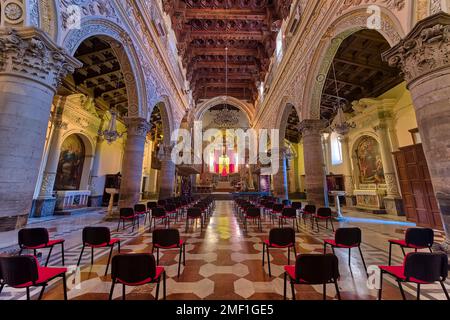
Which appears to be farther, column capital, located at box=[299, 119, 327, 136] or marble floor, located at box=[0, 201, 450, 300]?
column capital, located at box=[299, 119, 327, 136]

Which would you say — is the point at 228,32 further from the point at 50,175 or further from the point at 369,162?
the point at 50,175

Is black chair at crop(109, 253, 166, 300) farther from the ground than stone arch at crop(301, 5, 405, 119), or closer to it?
closer to it

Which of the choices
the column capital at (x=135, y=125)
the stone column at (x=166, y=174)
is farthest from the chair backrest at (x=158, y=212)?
the stone column at (x=166, y=174)

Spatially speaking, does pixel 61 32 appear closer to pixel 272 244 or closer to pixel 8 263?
pixel 8 263

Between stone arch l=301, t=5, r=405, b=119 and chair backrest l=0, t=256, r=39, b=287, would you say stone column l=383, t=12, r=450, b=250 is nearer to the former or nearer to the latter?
stone arch l=301, t=5, r=405, b=119

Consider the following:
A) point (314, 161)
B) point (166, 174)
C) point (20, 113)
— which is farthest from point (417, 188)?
point (166, 174)

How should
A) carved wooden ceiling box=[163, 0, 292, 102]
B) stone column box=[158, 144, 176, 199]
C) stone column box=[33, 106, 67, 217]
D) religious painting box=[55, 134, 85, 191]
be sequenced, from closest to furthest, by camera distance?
stone column box=[33, 106, 67, 217] → religious painting box=[55, 134, 85, 191] → stone column box=[158, 144, 176, 199] → carved wooden ceiling box=[163, 0, 292, 102]

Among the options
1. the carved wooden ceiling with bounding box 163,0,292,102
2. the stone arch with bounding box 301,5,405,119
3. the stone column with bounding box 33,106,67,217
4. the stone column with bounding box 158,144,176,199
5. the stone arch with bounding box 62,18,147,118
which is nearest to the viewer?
the stone arch with bounding box 301,5,405,119

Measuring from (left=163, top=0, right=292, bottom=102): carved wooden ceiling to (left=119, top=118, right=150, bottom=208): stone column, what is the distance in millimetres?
7218

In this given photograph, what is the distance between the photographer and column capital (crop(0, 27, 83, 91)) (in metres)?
2.72

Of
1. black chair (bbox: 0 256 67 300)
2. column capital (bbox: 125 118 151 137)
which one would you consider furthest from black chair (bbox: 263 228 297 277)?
column capital (bbox: 125 118 151 137)

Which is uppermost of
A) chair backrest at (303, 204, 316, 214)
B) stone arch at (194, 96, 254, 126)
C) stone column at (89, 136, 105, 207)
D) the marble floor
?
stone arch at (194, 96, 254, 126)

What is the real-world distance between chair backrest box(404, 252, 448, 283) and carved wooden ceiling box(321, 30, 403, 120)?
730 centimetres
